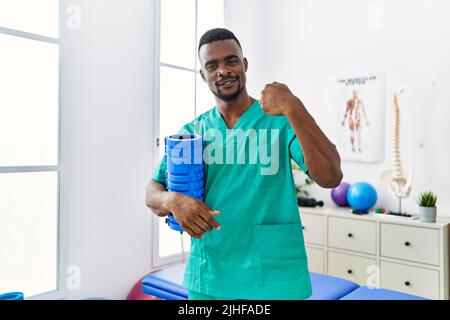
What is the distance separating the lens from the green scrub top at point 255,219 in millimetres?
955

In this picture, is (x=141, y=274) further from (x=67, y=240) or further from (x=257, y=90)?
(x=257, y=90)

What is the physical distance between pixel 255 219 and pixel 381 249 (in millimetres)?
1806

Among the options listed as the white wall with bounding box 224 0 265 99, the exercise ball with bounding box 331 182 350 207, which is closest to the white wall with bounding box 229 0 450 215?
the white wall with bounding box 224 0 265 99

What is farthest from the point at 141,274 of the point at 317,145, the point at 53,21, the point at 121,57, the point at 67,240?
the point at 317,145

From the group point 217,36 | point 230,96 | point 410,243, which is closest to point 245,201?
point 230,96

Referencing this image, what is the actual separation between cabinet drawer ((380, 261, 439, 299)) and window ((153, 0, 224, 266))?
4.71ft

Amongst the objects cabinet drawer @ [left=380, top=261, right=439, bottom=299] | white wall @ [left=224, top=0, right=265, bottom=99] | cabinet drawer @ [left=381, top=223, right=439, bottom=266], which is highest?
white wall @ [left=224, top=0, right=265, bottom=99]

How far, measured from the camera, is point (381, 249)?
247 centimetres

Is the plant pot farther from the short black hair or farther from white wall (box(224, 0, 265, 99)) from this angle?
the short black hair

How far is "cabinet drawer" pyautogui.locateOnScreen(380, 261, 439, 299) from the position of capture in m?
2.28

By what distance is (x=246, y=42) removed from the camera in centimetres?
352

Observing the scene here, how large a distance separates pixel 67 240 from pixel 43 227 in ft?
0.48

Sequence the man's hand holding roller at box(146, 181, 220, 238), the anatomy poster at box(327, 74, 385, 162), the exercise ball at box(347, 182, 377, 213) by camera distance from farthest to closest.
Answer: the anatomy poster at box(327, 74, 385, 162), the exercise ball at box(347, 182, 377, 213), the man's hand holding roller at box(146, 181, 220, 238)
